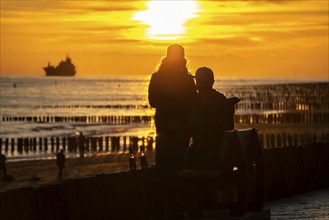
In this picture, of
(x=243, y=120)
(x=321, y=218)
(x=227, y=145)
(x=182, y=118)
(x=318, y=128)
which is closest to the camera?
(x=227, y=145)

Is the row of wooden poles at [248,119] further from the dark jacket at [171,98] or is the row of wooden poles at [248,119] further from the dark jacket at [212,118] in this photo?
the dark jacket at [212,118]

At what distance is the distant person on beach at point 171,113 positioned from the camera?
998 centimetres

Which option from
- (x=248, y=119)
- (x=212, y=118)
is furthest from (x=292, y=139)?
(x=248, y=119)

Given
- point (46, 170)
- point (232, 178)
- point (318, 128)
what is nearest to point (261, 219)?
point (232, 178)

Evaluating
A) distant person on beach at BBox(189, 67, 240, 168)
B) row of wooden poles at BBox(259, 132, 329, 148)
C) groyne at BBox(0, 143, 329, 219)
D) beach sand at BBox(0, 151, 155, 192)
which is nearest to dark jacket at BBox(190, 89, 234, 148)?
distant person on beach at BBox(189, 67, 240, 168)

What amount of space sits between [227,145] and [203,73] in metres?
1.00

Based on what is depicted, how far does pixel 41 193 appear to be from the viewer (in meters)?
10.5

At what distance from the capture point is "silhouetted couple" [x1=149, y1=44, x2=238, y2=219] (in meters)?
9.88

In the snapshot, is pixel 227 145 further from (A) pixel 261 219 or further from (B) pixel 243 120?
(B) pixel 243 120

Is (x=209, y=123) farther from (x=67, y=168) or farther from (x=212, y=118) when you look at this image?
(x=67, y=168)

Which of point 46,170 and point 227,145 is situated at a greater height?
point 227,145

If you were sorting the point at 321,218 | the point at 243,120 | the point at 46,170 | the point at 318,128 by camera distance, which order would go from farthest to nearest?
the point at 243,120, the point at 318,128, the point at 46,170, the point at 321,218

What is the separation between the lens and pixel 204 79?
390 inches

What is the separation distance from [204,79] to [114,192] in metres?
2.53
